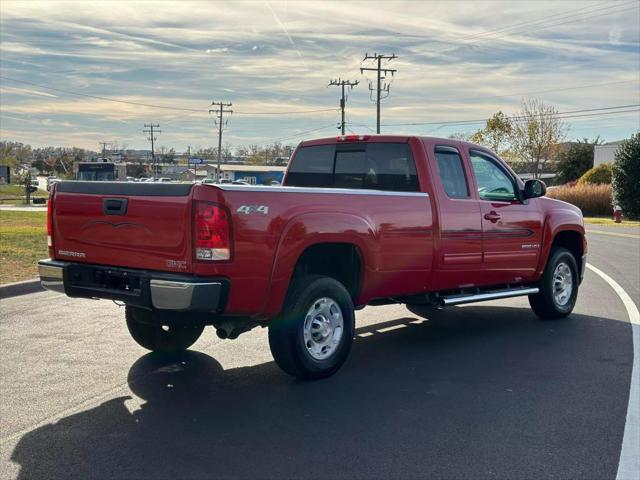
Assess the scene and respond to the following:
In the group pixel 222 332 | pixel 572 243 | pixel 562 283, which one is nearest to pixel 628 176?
pixel 572 243

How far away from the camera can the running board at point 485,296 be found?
7336 millimetres

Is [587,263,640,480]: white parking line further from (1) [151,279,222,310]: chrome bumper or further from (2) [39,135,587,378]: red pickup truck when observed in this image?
(1) [151,279,222,310]: chrome bumper

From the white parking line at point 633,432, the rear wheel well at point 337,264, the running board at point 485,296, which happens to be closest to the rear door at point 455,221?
the running board at point 485,296

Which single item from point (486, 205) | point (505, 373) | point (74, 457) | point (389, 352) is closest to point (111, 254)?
point (74, 457)

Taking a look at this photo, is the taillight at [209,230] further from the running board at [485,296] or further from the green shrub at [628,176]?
the green shrub at [628,176]

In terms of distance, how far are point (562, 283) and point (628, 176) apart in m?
32.3

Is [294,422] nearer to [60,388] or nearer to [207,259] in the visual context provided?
[207,259]

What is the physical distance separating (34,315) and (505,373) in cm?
564

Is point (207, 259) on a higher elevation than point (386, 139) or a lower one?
lower

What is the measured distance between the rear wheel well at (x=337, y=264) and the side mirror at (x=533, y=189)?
2858 mm

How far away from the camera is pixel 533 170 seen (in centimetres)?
6538

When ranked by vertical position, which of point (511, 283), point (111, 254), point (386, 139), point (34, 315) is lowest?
point (34, 315)

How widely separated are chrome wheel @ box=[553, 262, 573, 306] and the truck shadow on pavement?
1675 millimetres

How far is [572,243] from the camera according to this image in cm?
946
